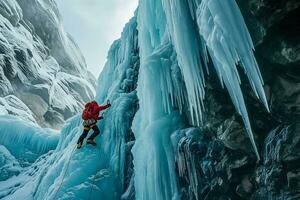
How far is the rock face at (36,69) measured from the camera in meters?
21.2

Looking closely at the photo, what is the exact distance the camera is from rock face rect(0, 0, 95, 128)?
2117cm

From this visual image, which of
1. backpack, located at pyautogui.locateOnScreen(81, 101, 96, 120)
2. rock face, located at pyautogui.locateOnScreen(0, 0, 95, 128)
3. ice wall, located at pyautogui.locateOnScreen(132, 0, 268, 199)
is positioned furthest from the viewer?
rock face, located at pyautogui.locateOnScreen(0, 0, 95, 128)

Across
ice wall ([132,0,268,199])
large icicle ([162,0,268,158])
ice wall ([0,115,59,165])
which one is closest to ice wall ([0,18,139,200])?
ice wall ([132,0,268,199])

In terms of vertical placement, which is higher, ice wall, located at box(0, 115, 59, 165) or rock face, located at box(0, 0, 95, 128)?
rock face, located at box(0, 0, 95, 128)

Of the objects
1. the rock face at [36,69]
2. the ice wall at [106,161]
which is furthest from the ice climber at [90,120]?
the rock face at [36,69]

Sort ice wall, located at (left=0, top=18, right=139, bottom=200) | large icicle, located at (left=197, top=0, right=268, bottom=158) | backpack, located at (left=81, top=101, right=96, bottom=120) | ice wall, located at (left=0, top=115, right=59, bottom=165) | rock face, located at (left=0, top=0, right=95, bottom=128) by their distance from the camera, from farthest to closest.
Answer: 1. rock face, located at (left=0, top=0, right=95, bottom=128)
2. ice wall, located at (left=0, top=115, right=59, bottom=165)
3. backpack, located at (left=81, top=101, right=96, bottom=120)
4. ice wall, located at (left=0, top=18, right=139, bottom=200)
5. large icicle, located at (left=197, top=0, right=268, bottom=158)

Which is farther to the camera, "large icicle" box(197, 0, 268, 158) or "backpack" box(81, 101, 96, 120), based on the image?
"backpack" box(81, 101, 96, 120)

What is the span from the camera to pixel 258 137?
5.73 m

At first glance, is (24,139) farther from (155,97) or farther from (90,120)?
(155,97)

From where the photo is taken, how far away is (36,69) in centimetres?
2469

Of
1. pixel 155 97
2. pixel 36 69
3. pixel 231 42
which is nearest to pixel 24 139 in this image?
pixel 36 69

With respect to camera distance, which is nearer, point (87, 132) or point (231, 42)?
point (231, 42)

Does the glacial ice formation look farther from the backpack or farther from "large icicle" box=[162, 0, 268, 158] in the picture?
the backpack

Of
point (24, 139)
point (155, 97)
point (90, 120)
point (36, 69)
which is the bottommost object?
point (155, 97)
